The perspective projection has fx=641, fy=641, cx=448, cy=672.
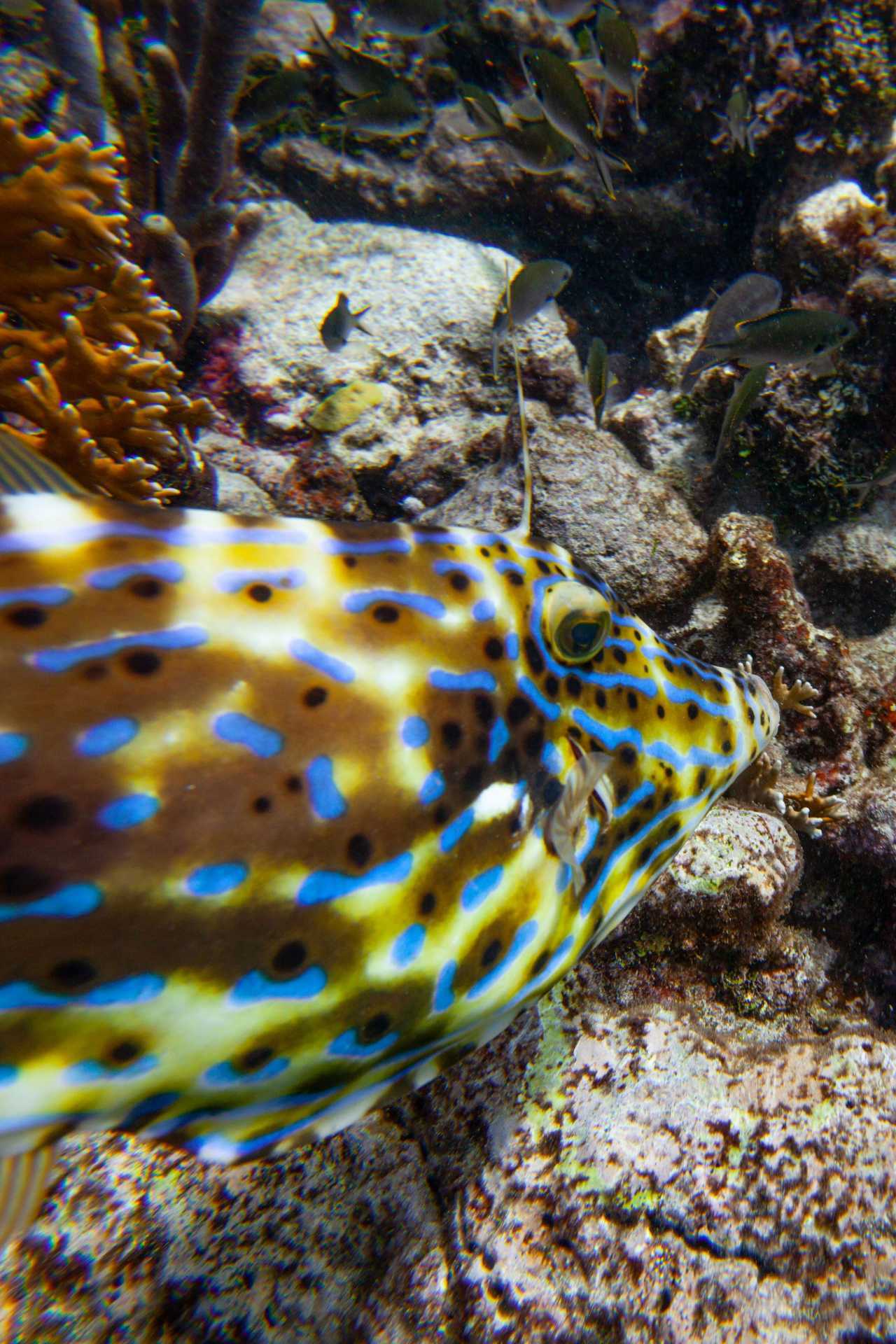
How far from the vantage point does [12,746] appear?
1.02 m

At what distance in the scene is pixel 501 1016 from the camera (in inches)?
60.0

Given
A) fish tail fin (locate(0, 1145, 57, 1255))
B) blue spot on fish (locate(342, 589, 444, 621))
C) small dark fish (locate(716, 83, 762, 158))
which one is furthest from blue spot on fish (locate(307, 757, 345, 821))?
small dark fish (locate(716, 83, 762, 158))

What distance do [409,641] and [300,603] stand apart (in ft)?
0.81

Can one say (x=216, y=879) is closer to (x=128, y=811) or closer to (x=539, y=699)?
(x=128, y=811)

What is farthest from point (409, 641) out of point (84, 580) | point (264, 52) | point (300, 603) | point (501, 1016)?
point (264, 52)

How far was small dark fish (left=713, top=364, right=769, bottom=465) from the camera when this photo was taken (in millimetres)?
3877

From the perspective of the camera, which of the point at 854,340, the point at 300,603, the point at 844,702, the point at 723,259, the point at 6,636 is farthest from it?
the point at 723,259

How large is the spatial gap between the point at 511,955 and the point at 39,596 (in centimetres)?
121

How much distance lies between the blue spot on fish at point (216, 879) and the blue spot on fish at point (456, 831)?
415 mm

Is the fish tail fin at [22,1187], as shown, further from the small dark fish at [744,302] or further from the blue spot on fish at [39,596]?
the small dark fish at [744,302]

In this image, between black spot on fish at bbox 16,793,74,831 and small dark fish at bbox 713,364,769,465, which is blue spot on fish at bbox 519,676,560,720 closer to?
black spot on fish at bbox 16,793,74,831

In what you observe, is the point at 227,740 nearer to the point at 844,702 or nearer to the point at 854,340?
the point at 844,702

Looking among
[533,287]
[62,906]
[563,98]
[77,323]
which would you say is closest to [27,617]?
[62,906]

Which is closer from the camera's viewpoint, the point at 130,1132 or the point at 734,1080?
the point at 130,1132
